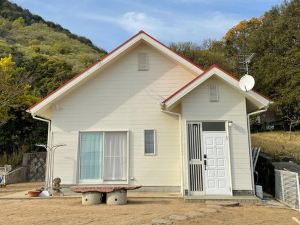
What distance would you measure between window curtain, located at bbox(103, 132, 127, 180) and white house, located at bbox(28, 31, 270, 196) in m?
0.04

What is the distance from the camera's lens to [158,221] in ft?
25.8

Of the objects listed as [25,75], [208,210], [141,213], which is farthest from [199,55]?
[141,213]

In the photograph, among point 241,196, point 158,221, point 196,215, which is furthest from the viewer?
point 241,196

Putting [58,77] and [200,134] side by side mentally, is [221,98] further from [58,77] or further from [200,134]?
[58,77]

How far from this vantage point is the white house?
12.0 m

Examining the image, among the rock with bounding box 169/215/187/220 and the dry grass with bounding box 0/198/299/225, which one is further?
the rock with bounding box 169/215/187/220

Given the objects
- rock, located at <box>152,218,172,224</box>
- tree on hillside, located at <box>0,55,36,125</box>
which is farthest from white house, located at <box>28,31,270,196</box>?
tree on hillside, located at <box>0,55,36,125</box>

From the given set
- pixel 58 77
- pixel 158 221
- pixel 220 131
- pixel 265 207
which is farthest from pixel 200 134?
pixel 58 77

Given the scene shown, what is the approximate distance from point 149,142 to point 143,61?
3367mm

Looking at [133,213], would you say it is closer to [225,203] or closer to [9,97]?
[225,203]

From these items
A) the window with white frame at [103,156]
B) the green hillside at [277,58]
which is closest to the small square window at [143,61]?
the window with white frame at [103,156]

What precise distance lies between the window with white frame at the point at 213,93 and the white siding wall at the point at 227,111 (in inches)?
4.3

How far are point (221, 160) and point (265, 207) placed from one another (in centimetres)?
228

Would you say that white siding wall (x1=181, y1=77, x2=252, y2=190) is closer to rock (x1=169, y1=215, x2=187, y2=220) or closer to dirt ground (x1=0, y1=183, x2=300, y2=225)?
dirt ground (x1=0, y1=183, x2=300, y2=225)
